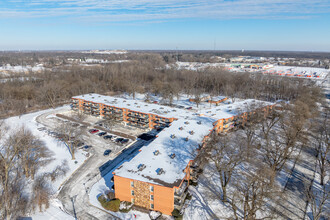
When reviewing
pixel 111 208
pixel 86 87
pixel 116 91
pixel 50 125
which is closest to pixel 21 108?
pixel 50 125

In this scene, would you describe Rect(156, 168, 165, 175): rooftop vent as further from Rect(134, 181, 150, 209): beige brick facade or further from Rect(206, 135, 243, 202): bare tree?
Rect(206, 135, 243, 202): bare tree

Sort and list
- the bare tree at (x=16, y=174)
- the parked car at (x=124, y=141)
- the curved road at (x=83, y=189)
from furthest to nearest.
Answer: the parked car at (x=124, y=141) → the curved road at (x=83, y=189) → the bare tree at (x=16, y=174)

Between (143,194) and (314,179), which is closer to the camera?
(143,194)

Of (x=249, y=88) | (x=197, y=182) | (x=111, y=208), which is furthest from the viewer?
(x=249, y=88)

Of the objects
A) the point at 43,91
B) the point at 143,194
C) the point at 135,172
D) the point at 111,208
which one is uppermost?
the point at 43,91

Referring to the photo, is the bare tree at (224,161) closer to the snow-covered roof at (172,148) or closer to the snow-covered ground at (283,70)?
the snow-covered roof at (172,148)

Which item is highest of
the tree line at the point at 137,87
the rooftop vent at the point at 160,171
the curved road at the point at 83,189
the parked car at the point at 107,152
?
the tree line at the point at 137,87

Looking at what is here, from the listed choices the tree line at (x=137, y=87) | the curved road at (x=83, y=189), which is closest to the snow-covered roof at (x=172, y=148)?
the curved road at (x=83, y=189)

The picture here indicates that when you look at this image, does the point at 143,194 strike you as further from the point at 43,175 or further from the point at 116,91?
the point at 116,91

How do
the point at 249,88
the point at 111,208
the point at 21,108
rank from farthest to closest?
the point at 249,88 < the point at 21,108 < the point at 111,208

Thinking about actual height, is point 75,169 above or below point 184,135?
below
